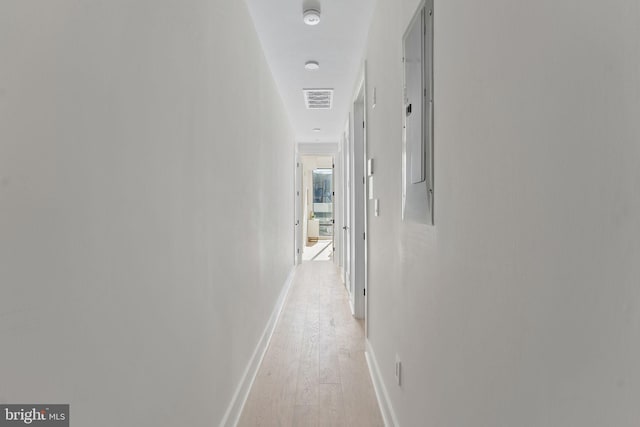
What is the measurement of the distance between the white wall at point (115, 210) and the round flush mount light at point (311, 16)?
0.71 meters

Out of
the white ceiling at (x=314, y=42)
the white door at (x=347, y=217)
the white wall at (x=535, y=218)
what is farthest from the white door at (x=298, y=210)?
the white wall at (x=535, y=218)

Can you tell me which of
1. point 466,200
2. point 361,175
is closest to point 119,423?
point 466,200

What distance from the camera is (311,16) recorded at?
2.54 metres

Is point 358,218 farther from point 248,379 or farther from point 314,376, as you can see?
point 248,379

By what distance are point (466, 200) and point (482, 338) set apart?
14.1 inches

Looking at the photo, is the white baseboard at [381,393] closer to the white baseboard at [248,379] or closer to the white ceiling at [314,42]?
the white baseboard at [248,379]

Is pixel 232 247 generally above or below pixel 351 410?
above

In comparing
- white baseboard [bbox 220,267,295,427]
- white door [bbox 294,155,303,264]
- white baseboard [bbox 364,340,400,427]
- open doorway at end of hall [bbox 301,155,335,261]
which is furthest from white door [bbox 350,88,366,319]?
open doorway at end of hall [bbox 301,155,335,261]

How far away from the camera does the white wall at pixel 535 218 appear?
0.51 meters

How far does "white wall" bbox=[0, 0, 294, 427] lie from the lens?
652 mm

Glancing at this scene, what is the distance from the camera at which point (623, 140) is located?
50 cm

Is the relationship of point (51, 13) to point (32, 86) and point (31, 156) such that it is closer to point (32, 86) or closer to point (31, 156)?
point (32, 86)

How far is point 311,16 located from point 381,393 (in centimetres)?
249

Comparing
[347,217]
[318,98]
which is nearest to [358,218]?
[347,217]
